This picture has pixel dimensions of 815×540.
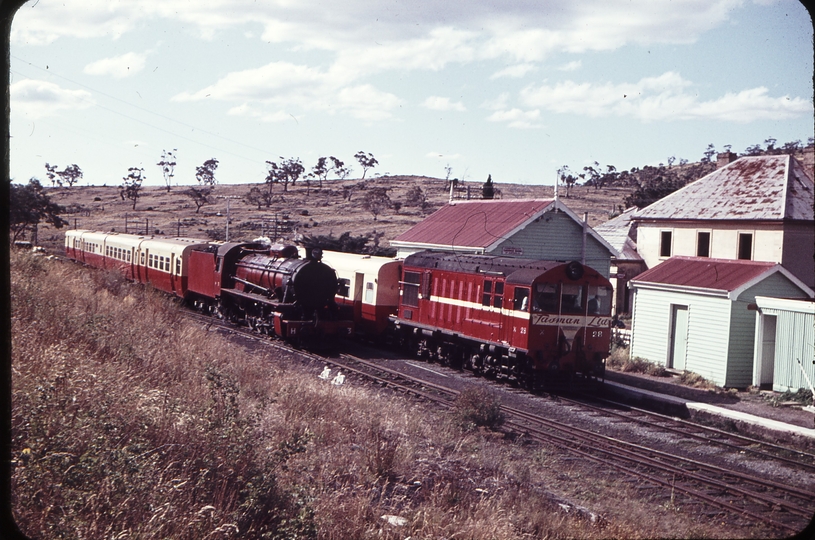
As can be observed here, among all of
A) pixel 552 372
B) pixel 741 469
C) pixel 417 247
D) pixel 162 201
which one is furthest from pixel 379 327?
pixel 162 201

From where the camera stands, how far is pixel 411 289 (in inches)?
871

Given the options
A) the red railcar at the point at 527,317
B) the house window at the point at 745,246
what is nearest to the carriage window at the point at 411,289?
Result: the red railcar at the point at 527,317

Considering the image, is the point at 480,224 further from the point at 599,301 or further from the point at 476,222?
the point at 599,301

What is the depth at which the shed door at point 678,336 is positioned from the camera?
2250 cm

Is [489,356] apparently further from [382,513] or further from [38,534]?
[38,534]

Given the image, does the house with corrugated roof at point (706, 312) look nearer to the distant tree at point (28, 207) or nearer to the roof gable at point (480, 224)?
the roof gable at point (480, 224)

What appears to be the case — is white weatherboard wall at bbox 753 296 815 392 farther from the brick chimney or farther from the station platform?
the brick chimney

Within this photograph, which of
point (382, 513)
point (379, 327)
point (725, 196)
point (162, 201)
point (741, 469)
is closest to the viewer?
point (382, 513)

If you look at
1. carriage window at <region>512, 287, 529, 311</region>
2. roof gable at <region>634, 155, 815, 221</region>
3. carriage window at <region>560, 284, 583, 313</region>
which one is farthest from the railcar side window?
roof gable at <region>634, 155, 815, 221</region>

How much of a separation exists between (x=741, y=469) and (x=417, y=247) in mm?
21455

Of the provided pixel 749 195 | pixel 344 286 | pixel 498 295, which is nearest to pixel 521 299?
pixel 498 295

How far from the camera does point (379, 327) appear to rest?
23.2 meters

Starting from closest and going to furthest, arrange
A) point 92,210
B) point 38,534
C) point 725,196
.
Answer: point 38,534 < point 725,196 < point 92,210

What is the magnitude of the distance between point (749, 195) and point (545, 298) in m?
15.4
